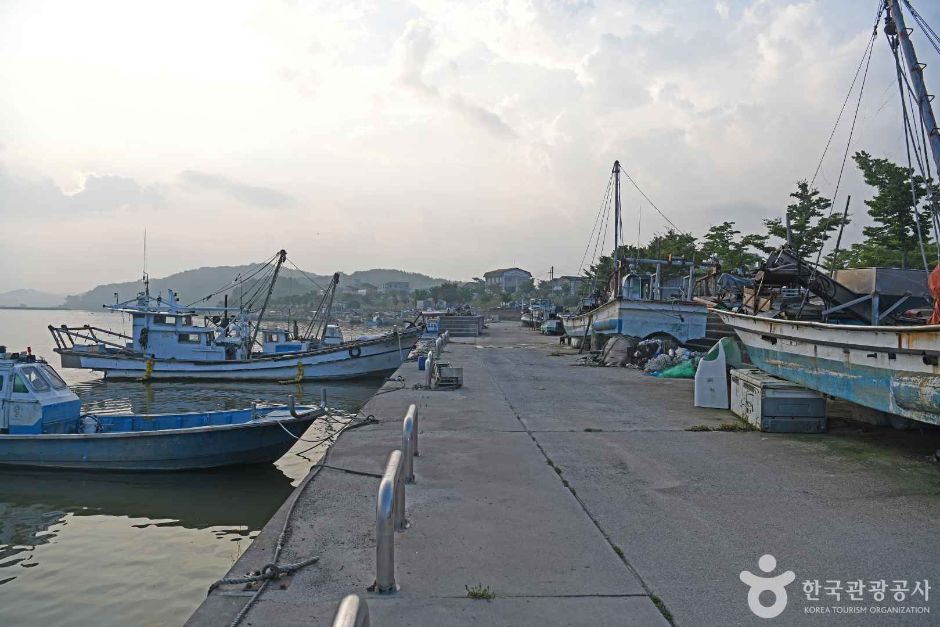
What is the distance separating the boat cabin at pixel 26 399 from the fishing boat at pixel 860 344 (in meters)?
13.3

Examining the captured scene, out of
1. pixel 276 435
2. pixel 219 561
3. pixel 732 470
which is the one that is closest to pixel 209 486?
pixel 276 435

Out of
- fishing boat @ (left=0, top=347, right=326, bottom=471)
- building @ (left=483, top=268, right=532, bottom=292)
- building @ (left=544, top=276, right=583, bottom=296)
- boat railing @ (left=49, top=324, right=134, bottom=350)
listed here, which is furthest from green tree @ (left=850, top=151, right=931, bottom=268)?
building @ (left=483, top=268, right=532, bottom=292)

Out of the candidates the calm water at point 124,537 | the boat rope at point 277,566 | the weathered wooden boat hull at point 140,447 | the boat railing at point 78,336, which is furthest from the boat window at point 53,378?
the boat railing at point 78,336

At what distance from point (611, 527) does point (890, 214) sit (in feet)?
88.7

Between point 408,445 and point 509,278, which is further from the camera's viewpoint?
point 509,278

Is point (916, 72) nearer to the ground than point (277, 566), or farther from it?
farther from it

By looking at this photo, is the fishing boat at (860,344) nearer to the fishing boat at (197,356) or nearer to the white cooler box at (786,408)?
the white cooler box at (786,408)

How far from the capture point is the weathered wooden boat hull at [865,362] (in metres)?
6.57

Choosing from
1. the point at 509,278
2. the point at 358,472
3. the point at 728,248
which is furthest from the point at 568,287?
the point at 358,472

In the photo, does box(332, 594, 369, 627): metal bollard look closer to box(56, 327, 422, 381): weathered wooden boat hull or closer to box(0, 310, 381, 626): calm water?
box(0, 310, 381, 626): calm water

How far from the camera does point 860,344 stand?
772 cm

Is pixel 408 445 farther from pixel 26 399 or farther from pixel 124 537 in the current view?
pixel 26 399

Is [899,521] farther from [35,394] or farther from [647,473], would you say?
[35,394]

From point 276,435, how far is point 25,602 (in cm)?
515
